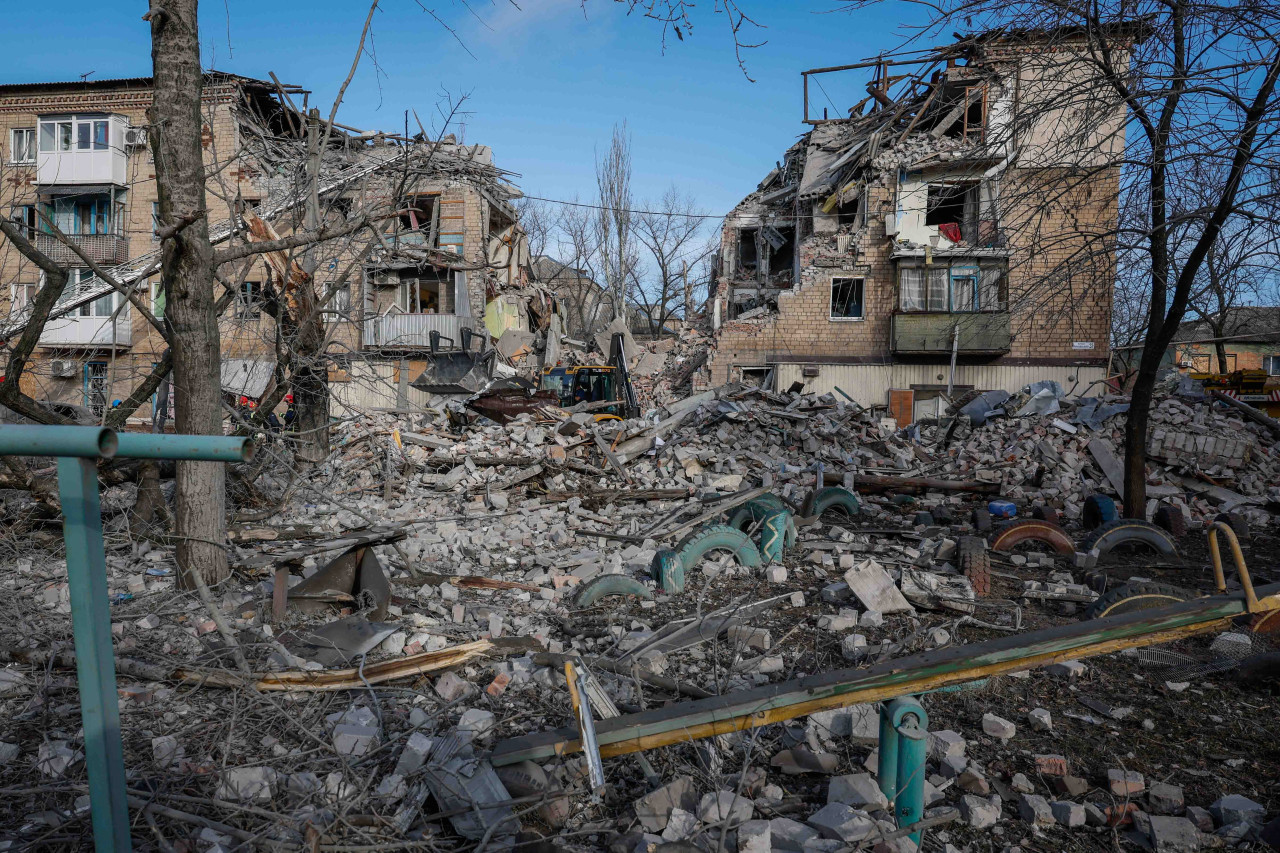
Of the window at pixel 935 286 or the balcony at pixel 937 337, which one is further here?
the window at pixel 935 286

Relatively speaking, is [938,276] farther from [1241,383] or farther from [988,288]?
[988,288]

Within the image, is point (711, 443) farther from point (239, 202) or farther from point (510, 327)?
point (510, 327)

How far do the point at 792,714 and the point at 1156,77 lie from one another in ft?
17.8

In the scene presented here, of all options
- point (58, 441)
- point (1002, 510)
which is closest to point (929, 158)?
point (1002, 510)

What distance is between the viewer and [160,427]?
7.74 m

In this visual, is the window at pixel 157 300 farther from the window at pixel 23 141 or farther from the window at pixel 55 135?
the window at pixel 23 141

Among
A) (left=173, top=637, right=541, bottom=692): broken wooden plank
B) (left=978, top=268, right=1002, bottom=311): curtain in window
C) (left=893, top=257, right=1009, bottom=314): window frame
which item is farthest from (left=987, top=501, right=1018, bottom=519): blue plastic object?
(left=893, top=257, right=1009, bottom=314): window frame

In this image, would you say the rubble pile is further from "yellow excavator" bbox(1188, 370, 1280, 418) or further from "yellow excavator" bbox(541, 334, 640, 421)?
"yellow excavator" bbox(1188, 370, 1280, 418)

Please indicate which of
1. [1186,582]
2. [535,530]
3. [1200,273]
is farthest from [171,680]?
[1200,273]

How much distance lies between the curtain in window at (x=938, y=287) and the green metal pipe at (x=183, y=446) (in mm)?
22534

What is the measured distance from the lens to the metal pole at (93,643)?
1.52 m

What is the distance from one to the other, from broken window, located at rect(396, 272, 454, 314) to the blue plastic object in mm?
21071

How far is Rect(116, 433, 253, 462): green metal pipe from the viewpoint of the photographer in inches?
62.3

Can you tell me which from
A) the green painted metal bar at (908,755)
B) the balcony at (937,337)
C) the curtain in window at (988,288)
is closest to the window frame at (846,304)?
the balcony at (937,337)
